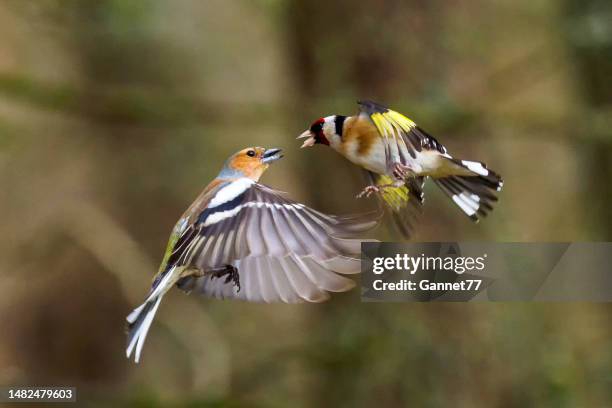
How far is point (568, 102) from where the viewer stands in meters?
2.89

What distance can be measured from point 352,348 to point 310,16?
1105mm

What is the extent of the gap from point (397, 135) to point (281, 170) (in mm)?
1804

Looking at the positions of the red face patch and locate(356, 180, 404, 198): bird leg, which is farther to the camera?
the red face patch

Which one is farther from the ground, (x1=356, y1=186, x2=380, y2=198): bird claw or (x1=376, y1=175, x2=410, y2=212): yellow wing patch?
(x1=376, y1=175, x2=410, y2=212): yellow wing patch

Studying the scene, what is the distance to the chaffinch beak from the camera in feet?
2.85

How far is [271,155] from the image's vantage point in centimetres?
91

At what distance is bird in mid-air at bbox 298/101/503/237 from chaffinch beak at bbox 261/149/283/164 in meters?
0.04

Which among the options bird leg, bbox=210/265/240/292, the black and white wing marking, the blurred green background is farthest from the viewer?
the blurred green background

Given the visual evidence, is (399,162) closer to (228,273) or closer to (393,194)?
(393,194)

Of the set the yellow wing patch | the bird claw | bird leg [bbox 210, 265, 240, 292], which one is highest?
the yellow wing patch

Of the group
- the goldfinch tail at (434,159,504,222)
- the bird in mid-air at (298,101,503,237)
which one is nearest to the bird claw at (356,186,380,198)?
the bird in mid-air at (298,101,503,237)

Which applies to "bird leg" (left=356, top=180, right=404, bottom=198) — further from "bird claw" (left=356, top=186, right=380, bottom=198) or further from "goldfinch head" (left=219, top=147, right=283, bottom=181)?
"goldfinch head" (left=219, top=147, right=283, bottom=181)

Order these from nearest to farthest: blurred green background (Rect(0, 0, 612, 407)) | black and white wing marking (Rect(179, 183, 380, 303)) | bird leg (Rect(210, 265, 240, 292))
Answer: black and white wing marking (Rect(179, 183, 380, 303)) → bird leg (Rect(210, 265, 240, 292)) → blurred green background (Rect(0, 0, 612, 407))

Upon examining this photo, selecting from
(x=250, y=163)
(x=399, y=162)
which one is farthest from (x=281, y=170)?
(x=399, y=162)
